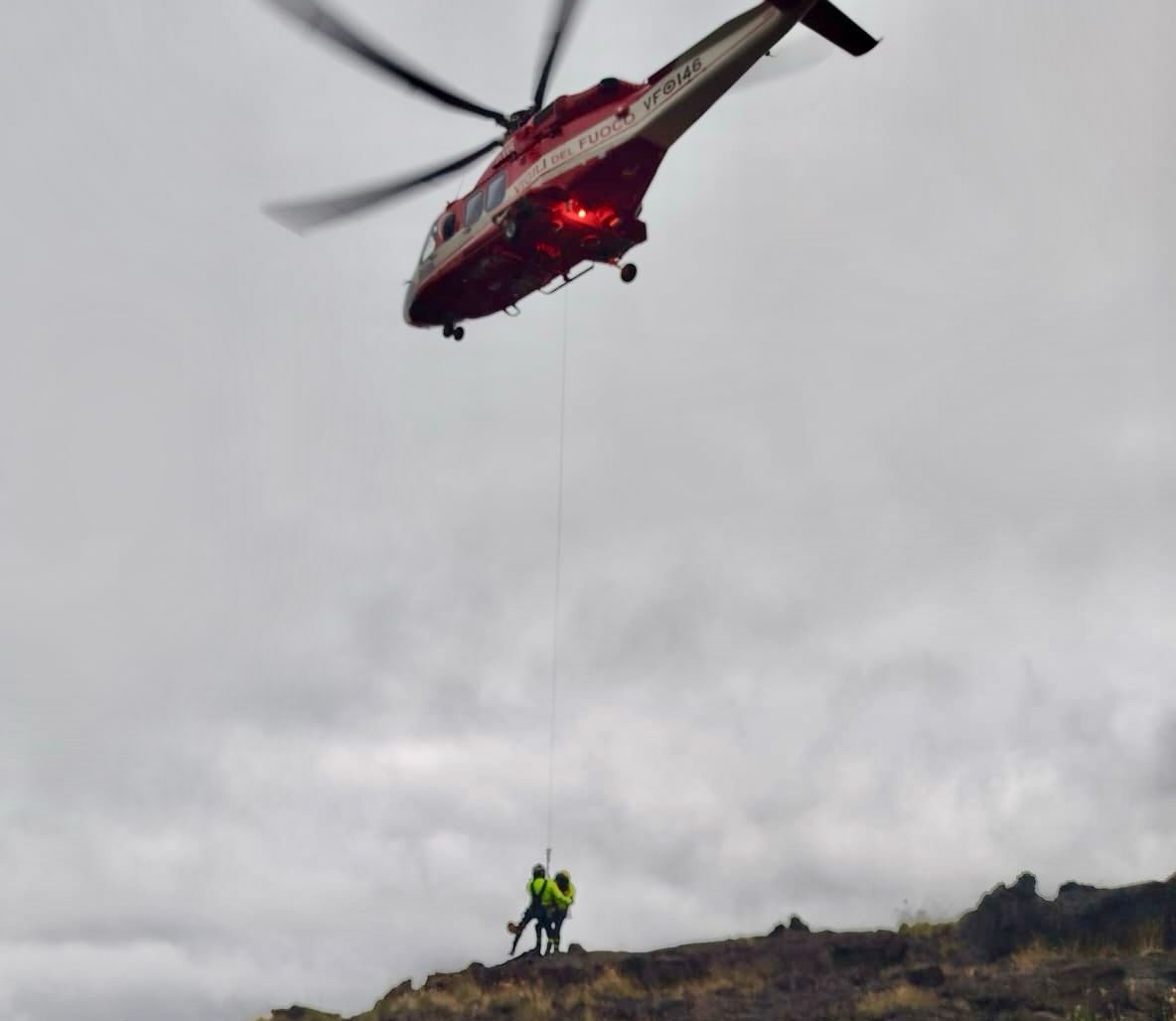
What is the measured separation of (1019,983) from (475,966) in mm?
8247

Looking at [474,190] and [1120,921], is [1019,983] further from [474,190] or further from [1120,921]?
[474,190]

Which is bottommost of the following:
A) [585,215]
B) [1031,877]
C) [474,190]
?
[1031,877]

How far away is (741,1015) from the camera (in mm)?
16438

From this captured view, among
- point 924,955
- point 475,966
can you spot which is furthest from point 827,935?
point 475,966

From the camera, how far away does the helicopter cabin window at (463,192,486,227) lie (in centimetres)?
2278

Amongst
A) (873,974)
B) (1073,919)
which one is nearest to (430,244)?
(873,974)

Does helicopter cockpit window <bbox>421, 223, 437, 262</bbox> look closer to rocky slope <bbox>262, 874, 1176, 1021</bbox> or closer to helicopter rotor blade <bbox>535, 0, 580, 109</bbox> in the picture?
helicopter rotor blade <bbox>535, 0, 580, 109</bbox>

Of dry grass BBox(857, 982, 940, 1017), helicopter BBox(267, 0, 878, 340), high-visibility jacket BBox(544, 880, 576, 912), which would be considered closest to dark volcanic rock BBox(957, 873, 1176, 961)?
dry grass BBox(857, 982, 940, 1017)

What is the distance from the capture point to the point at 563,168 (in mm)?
20578

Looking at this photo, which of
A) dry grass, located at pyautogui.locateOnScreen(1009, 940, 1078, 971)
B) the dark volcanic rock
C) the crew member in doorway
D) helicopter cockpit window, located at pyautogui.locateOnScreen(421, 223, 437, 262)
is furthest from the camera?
helicopter cockpit window, located at pyautogui.locateOnScreen(421, 223, 437, 262)

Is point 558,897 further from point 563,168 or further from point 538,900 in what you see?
point 563,168

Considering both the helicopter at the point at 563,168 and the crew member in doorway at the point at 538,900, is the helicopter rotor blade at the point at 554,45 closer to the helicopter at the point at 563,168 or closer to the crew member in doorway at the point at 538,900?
the helicopter at the point at 563,168

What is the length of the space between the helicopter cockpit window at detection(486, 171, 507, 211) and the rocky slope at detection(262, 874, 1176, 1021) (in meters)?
12.7

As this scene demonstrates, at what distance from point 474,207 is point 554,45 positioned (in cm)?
399
